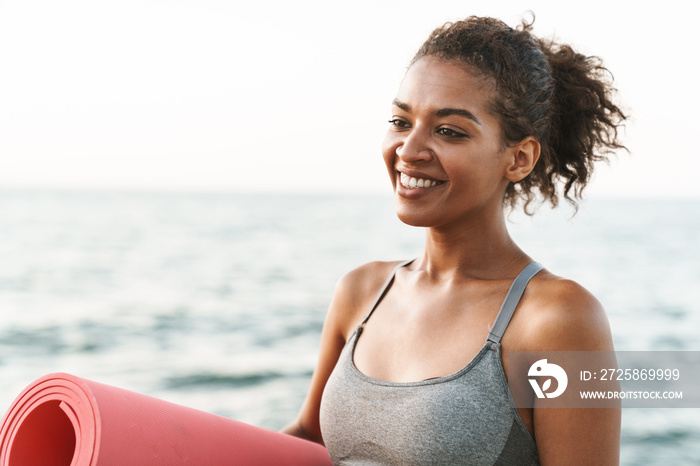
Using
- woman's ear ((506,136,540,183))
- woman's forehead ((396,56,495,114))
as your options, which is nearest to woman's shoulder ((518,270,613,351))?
woman's ear ((506,136,540,183))

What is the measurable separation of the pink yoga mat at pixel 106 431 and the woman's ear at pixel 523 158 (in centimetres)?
91

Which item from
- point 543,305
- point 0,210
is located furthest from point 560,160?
point 0,210

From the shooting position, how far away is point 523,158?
1850mm

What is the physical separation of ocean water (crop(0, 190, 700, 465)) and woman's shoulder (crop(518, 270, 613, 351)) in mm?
493

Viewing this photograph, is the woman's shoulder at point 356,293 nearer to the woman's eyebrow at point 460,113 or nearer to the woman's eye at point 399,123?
the woman's eye at point 399,123

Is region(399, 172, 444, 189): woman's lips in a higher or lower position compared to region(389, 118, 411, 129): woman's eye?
lower

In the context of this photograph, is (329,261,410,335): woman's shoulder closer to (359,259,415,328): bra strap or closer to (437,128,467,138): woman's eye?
(359,259,415,328): bra strap

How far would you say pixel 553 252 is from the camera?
68.9ft

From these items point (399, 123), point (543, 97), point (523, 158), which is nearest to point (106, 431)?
point (399, 123)

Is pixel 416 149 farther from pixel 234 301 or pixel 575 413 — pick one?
pixel 234 301

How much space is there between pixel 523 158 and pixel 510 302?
0.40 metres

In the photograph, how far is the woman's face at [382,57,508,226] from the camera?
1.72 meters

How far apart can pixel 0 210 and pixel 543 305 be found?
134ft

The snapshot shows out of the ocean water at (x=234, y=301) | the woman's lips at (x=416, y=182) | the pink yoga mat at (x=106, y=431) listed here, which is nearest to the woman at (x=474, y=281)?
the woman's lips at (x=416, y=182)
